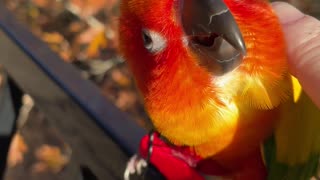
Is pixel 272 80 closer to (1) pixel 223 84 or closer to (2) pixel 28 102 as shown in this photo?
(1) pixel 223 84

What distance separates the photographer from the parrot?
60cm

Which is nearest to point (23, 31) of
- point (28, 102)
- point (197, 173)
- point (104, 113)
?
point (104, 113)

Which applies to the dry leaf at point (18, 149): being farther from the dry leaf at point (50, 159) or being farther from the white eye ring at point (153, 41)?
the white eye ring at point (153, 41)

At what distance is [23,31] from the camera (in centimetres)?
112

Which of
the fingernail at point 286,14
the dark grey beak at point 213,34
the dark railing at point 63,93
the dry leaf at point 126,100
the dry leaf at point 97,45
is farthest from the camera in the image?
the dry leaf at point 97,45

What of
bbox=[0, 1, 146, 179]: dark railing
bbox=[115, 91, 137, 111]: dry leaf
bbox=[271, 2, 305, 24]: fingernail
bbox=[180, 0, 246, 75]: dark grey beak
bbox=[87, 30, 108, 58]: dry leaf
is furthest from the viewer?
bbox=[87, 30, 108, 58]: dry leaf

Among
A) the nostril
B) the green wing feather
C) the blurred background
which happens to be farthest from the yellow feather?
the blurred background

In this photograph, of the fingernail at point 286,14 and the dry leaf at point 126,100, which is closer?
the fingernail at point 286,14

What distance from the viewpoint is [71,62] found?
190 centimetres

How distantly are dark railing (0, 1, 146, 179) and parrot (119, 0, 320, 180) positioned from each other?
112 millimetres

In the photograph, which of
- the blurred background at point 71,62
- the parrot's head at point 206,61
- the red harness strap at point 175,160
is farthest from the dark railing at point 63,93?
the blurred background at point 71,62

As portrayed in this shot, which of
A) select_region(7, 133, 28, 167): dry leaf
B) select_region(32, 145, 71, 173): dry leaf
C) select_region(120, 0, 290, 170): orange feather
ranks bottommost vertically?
select_region(32, 145, 71, 173): dry leaf

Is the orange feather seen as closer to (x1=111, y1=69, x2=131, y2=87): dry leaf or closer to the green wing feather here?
the green wing feather

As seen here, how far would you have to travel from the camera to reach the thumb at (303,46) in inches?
23.7
